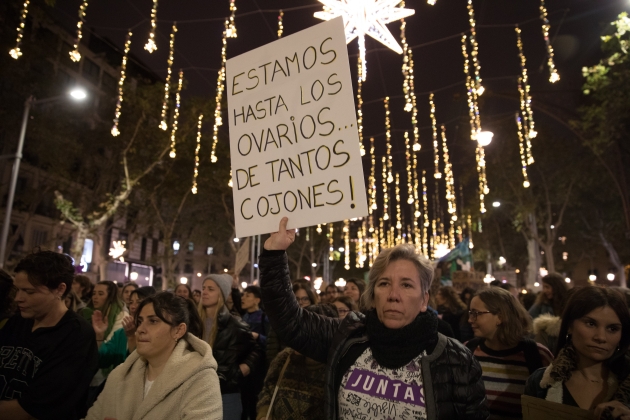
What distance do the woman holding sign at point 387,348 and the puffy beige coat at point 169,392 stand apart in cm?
66

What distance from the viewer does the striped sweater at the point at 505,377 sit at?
11.4ft

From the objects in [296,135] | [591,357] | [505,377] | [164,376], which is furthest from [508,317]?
[164,376]

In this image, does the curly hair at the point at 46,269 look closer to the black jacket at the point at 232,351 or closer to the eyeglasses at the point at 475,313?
the black jacket at the point at 232,351

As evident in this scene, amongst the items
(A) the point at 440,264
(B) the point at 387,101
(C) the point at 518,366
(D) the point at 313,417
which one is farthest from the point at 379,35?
(A) the point at 440,264

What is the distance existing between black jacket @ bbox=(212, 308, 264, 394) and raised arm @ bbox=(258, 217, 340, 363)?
2.20 meters

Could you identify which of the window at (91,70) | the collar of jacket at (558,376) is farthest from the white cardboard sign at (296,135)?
the window at (91,70)

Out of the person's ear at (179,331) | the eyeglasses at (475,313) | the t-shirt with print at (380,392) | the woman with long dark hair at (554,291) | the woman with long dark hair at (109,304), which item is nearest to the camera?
the t-shirt with print at (380,392)

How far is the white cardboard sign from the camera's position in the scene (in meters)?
2.61

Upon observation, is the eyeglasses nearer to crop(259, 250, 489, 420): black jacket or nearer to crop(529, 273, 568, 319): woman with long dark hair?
crop(259, 250, 489, 420): black jacket

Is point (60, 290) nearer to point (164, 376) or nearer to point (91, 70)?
point (164, 376)

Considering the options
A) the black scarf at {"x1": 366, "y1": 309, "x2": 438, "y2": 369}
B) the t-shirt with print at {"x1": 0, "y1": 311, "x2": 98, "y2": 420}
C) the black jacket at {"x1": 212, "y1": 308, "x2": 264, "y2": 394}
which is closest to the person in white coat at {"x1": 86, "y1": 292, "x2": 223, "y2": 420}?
the t-shirt with print at {"x1": 0, "y1": 311, "x2": 98, "y2": 420}

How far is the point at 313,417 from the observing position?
3395 millimetres

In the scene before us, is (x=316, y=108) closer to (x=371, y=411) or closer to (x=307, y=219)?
(x=307, y=219)

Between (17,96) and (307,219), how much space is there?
62.9 feet
